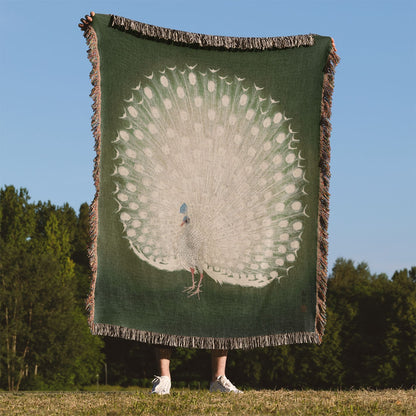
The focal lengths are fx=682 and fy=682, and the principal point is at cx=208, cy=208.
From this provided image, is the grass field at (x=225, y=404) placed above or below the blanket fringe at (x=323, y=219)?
below

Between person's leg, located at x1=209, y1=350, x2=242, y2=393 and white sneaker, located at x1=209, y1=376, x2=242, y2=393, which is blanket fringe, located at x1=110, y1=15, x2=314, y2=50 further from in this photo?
white sneaker, located at x1=209, y1=376, x2=242, y2=393

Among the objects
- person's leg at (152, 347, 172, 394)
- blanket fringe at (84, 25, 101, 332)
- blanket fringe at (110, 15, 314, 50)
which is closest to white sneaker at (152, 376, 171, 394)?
person's leg at (152, 347, 172, 394)

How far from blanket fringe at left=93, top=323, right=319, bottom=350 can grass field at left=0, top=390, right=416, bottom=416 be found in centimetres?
97

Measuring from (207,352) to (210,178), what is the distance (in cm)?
3801

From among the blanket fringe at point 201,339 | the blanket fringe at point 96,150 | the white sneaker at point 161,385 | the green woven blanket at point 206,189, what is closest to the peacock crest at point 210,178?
the green woven blanket at point 206,189

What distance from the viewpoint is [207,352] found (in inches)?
1854

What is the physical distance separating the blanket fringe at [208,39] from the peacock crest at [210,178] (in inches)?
17.8

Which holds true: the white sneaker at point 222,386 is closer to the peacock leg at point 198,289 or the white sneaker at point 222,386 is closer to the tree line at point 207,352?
the peacock leg at point 198,289

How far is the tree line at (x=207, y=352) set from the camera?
1812 inches

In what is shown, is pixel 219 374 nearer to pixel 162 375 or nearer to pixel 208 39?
pixel 162 375

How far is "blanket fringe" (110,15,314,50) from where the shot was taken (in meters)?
10.6

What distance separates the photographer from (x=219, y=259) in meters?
10.5

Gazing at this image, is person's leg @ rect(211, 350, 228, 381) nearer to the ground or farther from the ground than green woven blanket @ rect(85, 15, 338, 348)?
nearer to the ground

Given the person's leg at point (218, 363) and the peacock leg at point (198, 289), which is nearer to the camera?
the peacock leg at point (198, 289)
